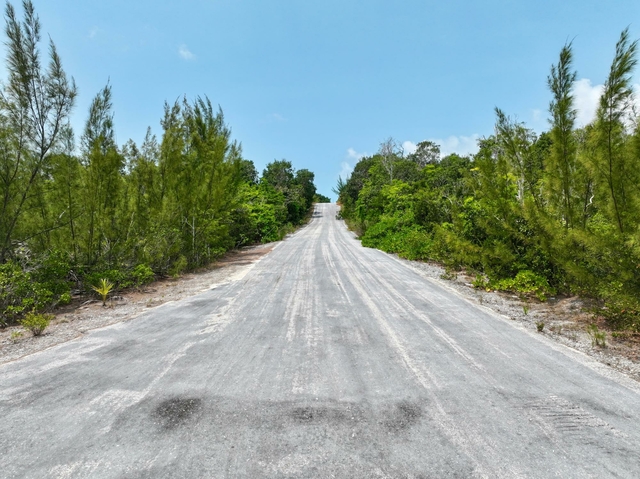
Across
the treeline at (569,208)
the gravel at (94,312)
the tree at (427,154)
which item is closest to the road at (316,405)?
the gravel at (94,312)

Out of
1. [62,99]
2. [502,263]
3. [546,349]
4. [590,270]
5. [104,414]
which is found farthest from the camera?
[502,263]

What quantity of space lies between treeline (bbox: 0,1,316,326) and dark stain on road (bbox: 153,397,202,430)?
4.99 m

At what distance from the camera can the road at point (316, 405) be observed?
7.67 ft

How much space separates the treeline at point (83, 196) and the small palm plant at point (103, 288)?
211mm

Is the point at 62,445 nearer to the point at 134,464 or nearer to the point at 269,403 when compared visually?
the point at 134,464

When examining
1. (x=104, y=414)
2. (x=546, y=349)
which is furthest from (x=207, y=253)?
(x=546, y=349)

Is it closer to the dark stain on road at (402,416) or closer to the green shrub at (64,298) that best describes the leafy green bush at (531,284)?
the dark stain on road at (402,416)

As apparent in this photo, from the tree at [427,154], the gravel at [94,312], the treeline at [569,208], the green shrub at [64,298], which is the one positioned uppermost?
the tree at [427,154]

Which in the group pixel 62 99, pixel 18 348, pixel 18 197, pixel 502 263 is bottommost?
pixel 18 348

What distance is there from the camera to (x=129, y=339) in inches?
198

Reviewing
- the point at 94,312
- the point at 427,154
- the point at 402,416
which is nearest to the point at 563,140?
the point at 402,416

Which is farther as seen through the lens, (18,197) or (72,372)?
(18,197)

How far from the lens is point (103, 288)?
7.70 m

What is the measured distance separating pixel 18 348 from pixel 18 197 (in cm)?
385
